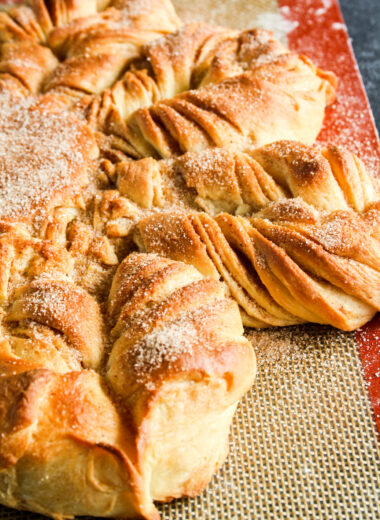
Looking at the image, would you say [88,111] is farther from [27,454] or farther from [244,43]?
[27,454]

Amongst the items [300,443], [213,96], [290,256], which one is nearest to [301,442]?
[300,443]

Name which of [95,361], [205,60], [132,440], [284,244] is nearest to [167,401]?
[132,440]

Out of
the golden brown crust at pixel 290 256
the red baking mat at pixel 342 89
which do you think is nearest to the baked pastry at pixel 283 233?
the golden brown crust at pixel 290 256

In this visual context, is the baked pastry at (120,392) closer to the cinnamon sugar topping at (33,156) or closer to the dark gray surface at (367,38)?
the cinnamon sugar topping at (33,156)

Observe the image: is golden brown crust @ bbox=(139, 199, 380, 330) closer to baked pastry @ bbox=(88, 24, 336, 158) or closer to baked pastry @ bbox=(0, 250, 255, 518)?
baked pastry @ bbox=(0, 250, 255, 518)

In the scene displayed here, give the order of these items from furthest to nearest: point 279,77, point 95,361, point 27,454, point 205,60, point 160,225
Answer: point 205,60 < point 279,77 < point 160,225 < point 95,361 < point 27,454

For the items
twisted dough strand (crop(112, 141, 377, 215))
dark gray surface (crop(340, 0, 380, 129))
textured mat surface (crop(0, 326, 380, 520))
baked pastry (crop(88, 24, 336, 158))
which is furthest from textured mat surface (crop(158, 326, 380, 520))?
dark gray surface (crop(340, 0, 380, 129))
